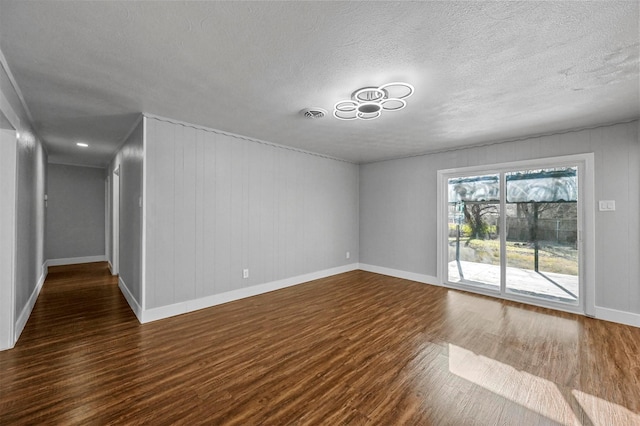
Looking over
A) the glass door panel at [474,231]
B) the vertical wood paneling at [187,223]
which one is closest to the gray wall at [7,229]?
the vertical wood paneling at [187,223]

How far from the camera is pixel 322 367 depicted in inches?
91.3

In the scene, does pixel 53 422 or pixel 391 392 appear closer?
pixel 53 422

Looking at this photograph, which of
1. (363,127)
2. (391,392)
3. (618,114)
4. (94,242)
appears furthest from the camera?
(94,242)

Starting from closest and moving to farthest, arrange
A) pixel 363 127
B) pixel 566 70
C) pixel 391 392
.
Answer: pixel 391 392, pixel 566 70, pixel 363 127

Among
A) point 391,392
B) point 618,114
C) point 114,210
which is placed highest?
point 618,114

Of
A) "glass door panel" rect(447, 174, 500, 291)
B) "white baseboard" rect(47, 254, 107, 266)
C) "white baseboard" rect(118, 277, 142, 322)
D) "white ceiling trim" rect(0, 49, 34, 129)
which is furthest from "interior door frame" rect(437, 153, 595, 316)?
"white baseboard" rect(47, 254, 107, 266)

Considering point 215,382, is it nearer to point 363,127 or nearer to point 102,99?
point 102,99

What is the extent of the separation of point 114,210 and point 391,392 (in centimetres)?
636

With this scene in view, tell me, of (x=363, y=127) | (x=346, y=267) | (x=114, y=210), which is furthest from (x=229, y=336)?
(x=114, y=210)

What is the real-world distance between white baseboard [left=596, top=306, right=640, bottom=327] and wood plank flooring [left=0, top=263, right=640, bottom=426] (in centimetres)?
17

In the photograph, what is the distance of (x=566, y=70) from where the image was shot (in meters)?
2.16

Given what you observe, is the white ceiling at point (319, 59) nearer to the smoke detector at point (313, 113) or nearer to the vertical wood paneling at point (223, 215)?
the smoke detector at point (313, 113)

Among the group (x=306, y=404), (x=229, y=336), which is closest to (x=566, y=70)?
(x=306, y=404)

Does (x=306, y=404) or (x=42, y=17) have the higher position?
(x=42, y=17)
